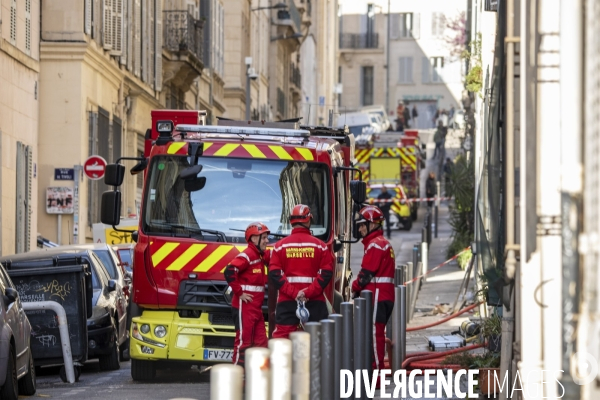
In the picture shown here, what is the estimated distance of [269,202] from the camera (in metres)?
14.6

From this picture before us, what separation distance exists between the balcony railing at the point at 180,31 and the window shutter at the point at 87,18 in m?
8.71

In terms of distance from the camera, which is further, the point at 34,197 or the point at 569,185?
the point at 34,197

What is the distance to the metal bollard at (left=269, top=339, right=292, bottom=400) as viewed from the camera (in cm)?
720

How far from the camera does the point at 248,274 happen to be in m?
13.3

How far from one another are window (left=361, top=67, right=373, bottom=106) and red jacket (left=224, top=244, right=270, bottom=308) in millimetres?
88052

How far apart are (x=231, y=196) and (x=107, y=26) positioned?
59.6 ft

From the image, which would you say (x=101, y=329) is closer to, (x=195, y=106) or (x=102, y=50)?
(x=102, y=50)

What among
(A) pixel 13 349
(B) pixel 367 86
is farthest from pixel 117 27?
(B) pixel 367 86

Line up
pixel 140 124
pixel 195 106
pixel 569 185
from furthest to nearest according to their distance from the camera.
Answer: pixel 195 106 < pixel 140 124 < pixel 569 185

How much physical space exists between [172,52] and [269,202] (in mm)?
24768

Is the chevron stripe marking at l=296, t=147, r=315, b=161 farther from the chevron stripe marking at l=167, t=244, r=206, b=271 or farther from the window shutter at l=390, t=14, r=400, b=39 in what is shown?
the window shutter at l=390, t=14, r=400, b=39

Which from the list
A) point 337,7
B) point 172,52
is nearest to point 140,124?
point 172,52

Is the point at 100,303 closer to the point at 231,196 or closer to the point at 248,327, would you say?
the point at 231,196

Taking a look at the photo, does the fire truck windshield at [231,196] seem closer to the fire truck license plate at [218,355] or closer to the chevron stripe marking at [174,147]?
the chevron stripe marking at [174,147]
